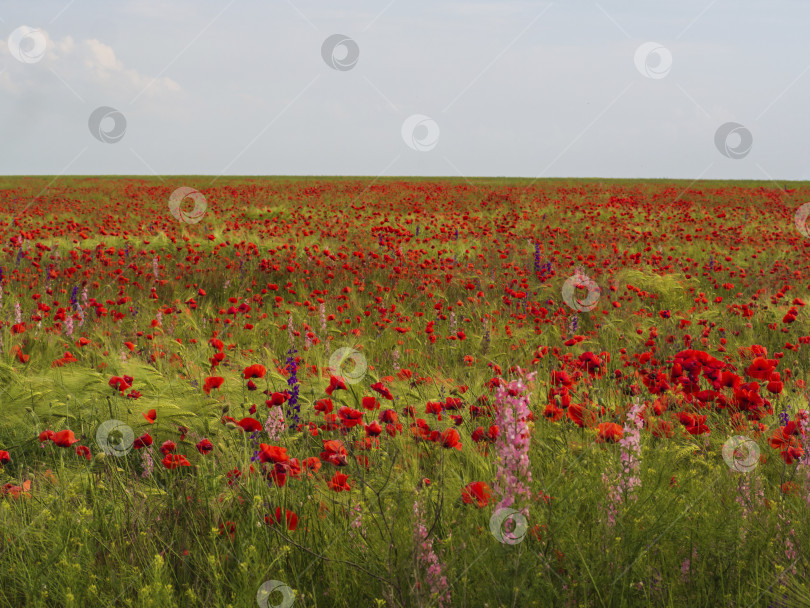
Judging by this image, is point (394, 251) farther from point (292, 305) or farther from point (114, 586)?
point (114, 586)

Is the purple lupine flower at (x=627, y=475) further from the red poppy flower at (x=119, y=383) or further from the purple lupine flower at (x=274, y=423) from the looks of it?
the red poppy flower at (x=119, y=383)

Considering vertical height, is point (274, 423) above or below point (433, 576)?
above

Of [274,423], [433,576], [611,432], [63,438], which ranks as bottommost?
[433,576]

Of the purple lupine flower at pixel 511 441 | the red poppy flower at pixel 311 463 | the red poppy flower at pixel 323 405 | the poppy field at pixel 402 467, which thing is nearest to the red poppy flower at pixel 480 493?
the poppy field at pixel 402 467

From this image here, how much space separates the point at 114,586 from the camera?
5.93 ft

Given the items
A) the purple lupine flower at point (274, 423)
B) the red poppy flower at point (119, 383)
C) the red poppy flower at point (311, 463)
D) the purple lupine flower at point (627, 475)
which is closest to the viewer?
the purple lupine flower at point (627, 475)

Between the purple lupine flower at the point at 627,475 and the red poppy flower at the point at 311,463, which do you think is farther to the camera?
the red poppy flower at the point at 311,463

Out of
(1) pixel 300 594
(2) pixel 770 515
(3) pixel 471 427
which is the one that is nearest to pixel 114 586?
(1) pixel 300 594

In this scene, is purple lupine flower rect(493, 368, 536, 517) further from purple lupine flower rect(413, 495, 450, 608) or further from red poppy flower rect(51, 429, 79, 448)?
red poppy flower rect(51, 429, 79, 448)

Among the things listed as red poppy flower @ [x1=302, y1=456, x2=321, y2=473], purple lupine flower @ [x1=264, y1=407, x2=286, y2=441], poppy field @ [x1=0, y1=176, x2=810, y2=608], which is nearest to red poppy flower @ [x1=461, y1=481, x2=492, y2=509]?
poppy field @ [x1=0, y1=176, x2=810, y2=608]

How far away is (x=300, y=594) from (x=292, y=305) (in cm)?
476

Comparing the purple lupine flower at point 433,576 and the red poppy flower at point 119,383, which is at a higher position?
the red poppy flower at point 119,383

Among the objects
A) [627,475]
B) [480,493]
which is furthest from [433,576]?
[627,475]

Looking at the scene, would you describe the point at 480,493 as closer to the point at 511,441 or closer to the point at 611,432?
the point at 511,441
